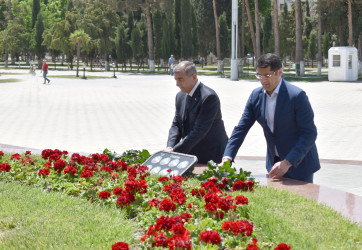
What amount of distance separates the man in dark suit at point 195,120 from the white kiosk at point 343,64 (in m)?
31.7

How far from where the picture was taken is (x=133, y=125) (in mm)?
13922

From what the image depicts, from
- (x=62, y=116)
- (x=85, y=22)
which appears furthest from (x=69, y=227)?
(x=85, y=22)

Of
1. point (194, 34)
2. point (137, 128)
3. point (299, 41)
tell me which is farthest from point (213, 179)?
point (194, 34)

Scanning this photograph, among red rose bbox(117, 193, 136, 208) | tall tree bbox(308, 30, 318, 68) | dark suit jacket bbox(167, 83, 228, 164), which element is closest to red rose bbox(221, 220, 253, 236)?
red rose bbox(117, 193, 136, 208)

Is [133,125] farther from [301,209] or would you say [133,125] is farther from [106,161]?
[301,209]

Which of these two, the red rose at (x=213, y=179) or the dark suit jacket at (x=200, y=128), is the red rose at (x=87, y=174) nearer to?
the dark suit jacket at (x=200, y=128)

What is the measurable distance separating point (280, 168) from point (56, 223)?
1.91 m

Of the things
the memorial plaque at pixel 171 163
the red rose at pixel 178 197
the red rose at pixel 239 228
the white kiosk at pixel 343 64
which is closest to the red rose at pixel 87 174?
the memorial plaque at pixel 171 163

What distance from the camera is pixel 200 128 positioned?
5.91 meters

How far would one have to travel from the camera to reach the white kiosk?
3619 centimetres

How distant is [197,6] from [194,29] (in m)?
4.62

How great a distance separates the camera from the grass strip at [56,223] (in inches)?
156

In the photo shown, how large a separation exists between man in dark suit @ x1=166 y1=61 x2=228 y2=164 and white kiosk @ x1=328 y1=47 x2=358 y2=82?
31.7 metres

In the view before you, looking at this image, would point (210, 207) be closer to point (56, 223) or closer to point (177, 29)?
point (56, 223)
